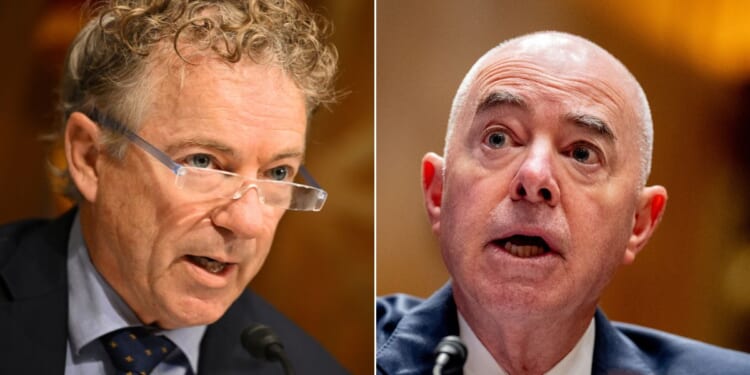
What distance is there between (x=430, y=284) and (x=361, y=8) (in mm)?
826

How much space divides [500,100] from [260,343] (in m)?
0.91

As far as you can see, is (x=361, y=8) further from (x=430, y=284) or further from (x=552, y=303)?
(x=552, y=303)

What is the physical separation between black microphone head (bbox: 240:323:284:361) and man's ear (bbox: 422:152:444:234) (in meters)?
0.54

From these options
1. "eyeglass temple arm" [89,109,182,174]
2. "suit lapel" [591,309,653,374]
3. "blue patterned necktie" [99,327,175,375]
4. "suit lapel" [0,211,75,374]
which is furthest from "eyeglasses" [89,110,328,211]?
"suit lapel" [591,309,653,374]

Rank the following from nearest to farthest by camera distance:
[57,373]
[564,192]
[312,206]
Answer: [57,373] → [564,192] → [312,206]

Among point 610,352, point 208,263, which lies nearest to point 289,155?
point 208,263

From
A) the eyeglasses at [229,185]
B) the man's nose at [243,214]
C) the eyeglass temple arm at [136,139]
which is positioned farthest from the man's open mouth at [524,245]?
the eyeglass temple arm at [136,139]

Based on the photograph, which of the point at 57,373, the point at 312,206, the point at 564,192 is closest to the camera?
the point at 57,373

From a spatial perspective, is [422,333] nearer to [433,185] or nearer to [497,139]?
[433,185]

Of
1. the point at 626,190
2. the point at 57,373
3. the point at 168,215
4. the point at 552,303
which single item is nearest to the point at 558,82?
the point at 626,190

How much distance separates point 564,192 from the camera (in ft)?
7.81

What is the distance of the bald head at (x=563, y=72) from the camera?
244 cm

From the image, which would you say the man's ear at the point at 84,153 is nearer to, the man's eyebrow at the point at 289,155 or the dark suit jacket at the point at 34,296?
the dark suit jacket at the point at 34,296

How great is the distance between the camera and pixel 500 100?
244 cm
